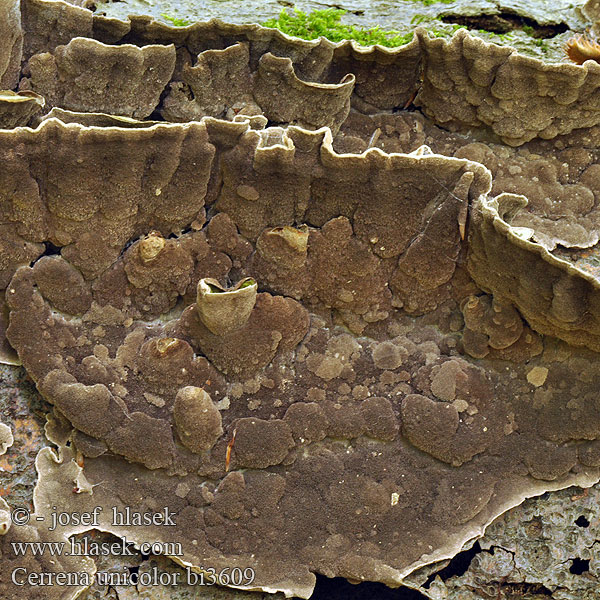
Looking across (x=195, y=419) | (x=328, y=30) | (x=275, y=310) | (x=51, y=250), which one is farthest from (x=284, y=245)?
(x=328, y=30)

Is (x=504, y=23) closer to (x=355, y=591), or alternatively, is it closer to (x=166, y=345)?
(x=166, y=345)

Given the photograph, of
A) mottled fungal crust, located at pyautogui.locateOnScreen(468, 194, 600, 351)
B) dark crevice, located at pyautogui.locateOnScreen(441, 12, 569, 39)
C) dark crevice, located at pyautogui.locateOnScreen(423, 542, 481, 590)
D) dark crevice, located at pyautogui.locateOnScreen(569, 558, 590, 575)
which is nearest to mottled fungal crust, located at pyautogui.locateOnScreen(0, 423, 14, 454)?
dark crevice, located at pyautogui.locateOnScreen(423, 542, 481, 590)

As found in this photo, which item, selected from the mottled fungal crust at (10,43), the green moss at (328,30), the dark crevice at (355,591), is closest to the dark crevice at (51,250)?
the mottled fungal crust at (10,43)

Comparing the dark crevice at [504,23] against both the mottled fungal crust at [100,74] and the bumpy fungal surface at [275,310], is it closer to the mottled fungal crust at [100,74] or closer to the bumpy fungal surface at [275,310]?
the bumpy fungal surface at [275,310]

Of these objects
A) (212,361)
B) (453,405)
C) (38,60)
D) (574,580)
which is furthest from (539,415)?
(38,60)

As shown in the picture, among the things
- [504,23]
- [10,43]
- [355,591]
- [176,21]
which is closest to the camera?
[10,43]

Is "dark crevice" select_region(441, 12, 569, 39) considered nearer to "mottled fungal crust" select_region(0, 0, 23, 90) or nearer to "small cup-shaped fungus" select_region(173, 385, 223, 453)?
"mottled fungal crust" select_region(0, 0, 23, 90)

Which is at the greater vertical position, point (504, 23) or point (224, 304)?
point (504, 23)

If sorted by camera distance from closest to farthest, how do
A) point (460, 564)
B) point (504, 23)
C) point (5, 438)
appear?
Result: point (5, 438)
point (460, 564)
point (504, 23)
